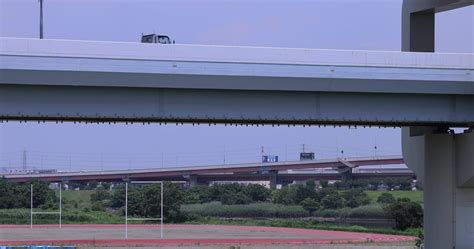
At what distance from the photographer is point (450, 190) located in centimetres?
2961

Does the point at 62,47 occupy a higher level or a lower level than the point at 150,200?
higher

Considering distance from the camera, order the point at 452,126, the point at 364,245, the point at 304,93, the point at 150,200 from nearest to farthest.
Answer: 1. the point at 304,93
2. the point at 452,126
3. the point at 364,245
4. the point at 150,200

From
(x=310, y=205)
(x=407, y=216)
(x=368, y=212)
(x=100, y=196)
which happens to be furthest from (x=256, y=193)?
(x=407, y=216)

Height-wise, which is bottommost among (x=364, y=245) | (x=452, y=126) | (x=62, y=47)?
(x=364, y=245)

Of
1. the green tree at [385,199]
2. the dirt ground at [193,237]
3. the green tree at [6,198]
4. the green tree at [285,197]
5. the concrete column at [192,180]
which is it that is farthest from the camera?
the concrete column at [192,180]

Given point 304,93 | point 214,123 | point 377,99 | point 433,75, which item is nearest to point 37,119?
point 214,123

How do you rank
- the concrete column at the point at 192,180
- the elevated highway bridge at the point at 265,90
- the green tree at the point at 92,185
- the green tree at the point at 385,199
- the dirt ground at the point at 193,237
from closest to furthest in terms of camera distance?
the elevated highway bridge at the point at 265,90 → the dirt ground at the point at 193,237 → the green tree at the point at 385,199 → the concrete column at the point at 192,180 → the green tree at the point at 92,185

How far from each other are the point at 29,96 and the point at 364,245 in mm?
28000

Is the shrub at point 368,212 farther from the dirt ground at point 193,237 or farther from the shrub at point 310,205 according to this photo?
the dirt ground at point 193,237

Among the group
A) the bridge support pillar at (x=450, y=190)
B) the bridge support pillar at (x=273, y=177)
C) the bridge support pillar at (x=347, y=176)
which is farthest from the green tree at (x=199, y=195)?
the bridge support pillar at (x=450, y=190)

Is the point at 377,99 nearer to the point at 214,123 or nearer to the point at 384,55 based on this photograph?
the point at 384,55

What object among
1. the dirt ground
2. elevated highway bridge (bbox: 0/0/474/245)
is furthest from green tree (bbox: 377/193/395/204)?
elevated highway bridge (bbox: 0/0/474/245)

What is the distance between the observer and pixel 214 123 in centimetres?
2808

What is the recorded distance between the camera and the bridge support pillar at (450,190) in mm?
29359
